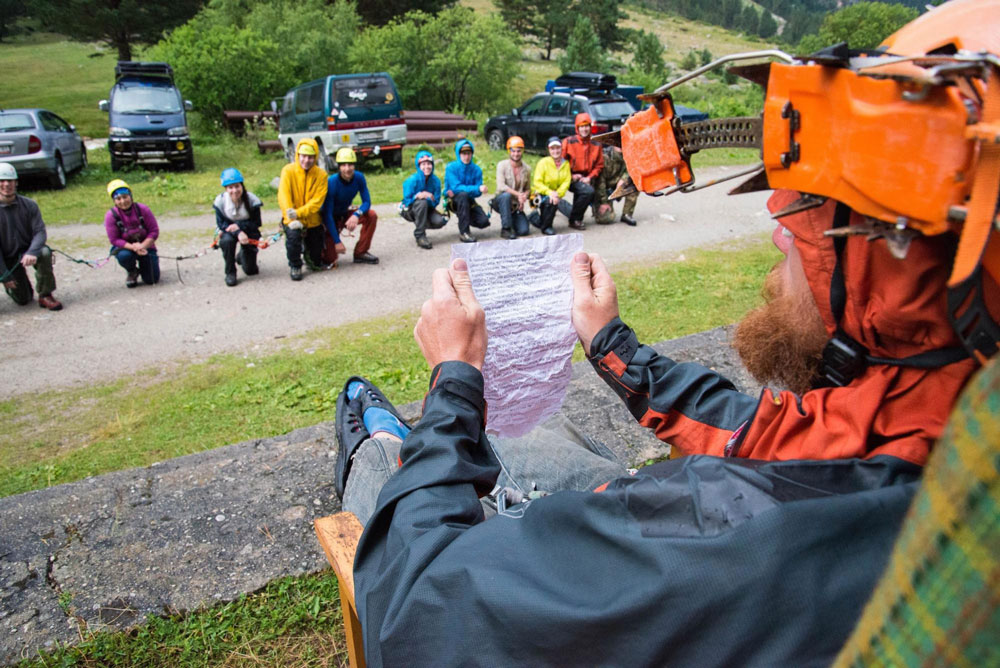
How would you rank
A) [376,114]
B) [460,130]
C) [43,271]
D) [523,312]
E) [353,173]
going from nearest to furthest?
[523,312], [43,271], [353,173], [376,114], [460,130]

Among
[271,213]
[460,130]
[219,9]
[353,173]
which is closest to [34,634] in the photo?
[353,173]

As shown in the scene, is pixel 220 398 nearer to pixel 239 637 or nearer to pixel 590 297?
pixel 239 637

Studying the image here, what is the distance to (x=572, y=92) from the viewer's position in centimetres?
1764

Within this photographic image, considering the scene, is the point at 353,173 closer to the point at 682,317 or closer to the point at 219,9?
the point at 682,317

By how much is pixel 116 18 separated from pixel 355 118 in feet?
58.3

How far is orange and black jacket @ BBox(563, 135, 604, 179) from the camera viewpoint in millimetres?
11711

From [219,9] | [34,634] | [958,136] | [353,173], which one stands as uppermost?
[219,9]

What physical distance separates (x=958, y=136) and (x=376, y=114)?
617 inches

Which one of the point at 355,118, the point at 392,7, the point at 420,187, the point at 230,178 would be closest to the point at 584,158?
the point at 420,187

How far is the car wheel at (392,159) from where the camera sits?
16000 millimetres

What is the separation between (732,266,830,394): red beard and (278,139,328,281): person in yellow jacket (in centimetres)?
766

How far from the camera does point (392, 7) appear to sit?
32312 millimetres

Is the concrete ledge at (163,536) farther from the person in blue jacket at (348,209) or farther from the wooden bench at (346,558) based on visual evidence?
the person in blue jacket at (348,209)

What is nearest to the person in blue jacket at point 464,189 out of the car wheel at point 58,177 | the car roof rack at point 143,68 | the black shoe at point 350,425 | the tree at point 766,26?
the black shoe at point 350,425
